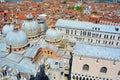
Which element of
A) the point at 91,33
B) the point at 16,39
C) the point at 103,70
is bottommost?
the point at 103,70

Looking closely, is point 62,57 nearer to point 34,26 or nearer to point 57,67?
point 57,67

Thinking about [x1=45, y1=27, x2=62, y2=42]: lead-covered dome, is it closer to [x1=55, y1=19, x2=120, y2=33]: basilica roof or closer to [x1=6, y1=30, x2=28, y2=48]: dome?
[x1=6, y1=30, x2=28, y2=48]: dome

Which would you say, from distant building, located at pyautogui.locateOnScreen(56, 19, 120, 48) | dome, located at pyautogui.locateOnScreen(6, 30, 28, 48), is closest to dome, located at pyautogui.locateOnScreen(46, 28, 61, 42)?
dome, located at pyautogui.locateOnScreen(6, 30, 28, 48)

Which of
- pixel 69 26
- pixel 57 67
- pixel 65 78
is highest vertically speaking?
pixel 69 26

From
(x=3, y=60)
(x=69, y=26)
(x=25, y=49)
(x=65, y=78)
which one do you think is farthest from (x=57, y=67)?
(x=69, y=26)

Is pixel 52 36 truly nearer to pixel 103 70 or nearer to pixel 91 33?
pixel 103 70

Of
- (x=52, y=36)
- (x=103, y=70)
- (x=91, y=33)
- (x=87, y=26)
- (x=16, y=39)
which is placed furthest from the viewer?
(x=87, y=26)

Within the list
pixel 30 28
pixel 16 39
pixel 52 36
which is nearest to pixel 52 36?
pixel 52 36

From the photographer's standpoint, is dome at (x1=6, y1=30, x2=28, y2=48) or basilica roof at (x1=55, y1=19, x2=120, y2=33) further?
basilica roof at (x1=55, y1=19, x2=120, y2=33)

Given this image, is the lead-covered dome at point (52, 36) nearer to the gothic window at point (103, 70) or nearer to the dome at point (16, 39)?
the dome at point (16, 39)

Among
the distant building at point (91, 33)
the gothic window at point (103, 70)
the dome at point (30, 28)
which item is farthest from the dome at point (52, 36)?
the gothic window at point (103, 70)

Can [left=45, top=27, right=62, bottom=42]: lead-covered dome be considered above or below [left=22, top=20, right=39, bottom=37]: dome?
below
